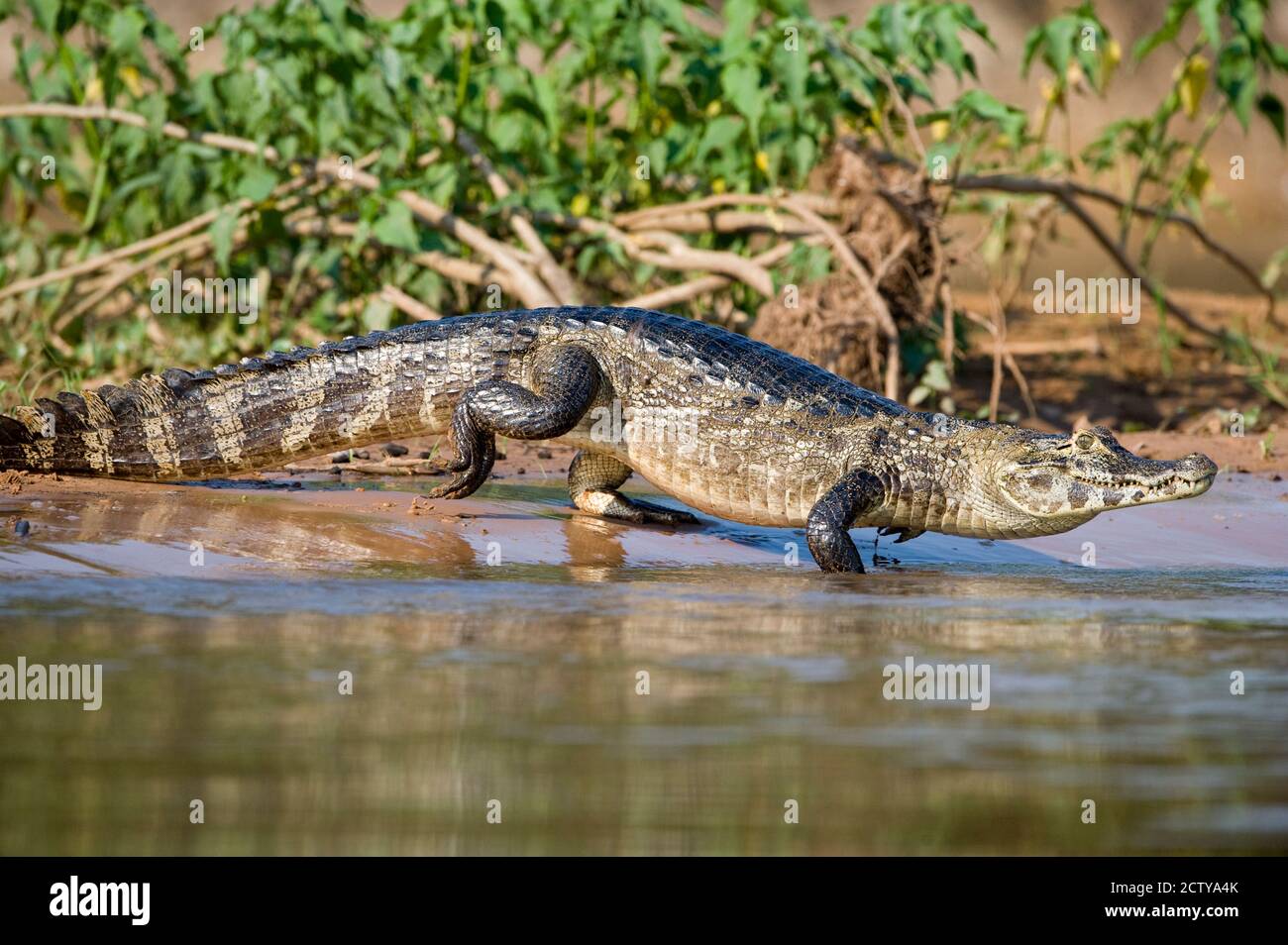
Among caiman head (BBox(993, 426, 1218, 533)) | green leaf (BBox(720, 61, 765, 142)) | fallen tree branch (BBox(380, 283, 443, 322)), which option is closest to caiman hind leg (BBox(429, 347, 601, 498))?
caiman head (BBox(993, 426, 1218, 533))

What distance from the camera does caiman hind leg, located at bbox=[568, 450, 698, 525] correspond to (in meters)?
5.74

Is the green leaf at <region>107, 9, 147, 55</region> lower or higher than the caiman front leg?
higher

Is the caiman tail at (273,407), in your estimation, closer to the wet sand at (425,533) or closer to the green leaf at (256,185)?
the wet sand at (425,533)

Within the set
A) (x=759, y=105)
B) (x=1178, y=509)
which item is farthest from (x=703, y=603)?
(x=759, y=105)

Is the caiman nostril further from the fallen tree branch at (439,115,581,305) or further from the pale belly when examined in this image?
the fallen tree branch at (439,115,581,305)

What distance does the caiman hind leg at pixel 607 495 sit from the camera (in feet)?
18.8

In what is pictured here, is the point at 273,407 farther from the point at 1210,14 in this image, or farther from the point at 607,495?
the point at 1210,14

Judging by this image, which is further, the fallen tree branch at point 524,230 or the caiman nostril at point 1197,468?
the fallen tree branch at point 524,230

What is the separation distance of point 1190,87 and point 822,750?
6349 mm

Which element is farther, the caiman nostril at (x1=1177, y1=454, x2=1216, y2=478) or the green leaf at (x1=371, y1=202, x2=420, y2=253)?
the green leaf at (x1=371, y1=202, x2=420, y2=253)

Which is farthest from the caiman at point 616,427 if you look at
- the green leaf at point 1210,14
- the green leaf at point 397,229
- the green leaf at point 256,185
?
the green leaf at point 1210,14

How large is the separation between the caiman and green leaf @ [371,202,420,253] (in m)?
1.44

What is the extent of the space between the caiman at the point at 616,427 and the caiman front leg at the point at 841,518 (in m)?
0.01

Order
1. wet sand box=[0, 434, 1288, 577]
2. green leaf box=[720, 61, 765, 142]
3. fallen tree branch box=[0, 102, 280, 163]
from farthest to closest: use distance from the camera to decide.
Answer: fallen tree branch box=[0, 102, 280, 163], green leaf box=[720, 61, 765, 142], wet sand box=[0, 434, 1288, 577]
